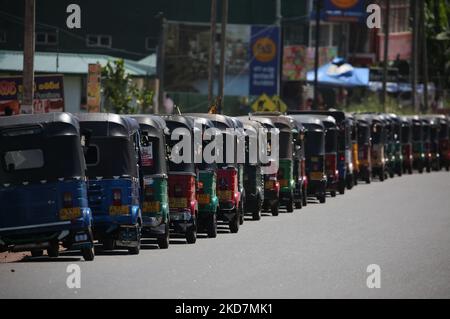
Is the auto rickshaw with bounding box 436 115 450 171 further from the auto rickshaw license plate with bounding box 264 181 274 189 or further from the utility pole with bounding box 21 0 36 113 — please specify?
the utility pole with bounding box 21 0 36 113

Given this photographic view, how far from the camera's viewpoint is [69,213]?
23.3 m

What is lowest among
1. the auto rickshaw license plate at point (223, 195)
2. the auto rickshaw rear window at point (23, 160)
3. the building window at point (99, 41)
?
the auto rickshaw license plate at point (223, 195)

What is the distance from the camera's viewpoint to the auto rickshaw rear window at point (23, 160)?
23516 millimetres

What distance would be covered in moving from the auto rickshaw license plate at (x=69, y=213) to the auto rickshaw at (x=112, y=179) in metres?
1.71

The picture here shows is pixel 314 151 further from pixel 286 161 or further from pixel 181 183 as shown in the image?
pixel 181 183

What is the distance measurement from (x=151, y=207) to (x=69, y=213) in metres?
3.37

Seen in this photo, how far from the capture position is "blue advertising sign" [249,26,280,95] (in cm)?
7925

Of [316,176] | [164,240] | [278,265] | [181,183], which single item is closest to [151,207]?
[164,240]

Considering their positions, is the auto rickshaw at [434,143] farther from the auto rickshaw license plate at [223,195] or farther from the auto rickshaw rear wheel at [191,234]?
the auto rickshaw rear wheel at [191,234]

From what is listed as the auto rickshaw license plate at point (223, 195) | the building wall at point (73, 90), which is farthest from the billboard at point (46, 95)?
the building wall at point (73, 90)

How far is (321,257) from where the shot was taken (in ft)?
81.3

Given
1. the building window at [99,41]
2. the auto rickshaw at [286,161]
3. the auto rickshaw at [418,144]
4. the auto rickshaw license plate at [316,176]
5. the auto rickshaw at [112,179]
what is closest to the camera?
the auto rickshaw at [112,179]
